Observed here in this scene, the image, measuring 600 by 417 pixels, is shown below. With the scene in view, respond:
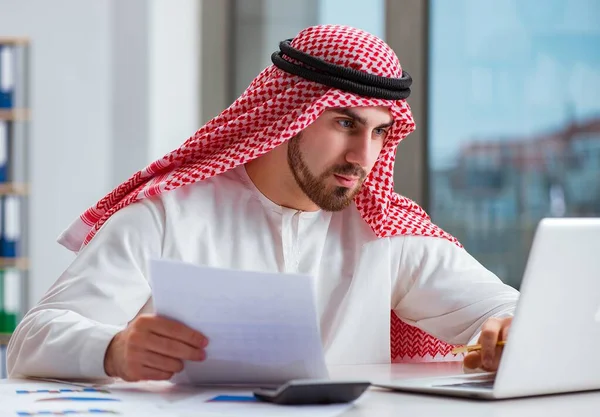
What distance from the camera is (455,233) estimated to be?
441cm

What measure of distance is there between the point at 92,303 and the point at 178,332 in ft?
1.70

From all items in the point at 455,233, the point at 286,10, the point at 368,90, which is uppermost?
the point at 286,10

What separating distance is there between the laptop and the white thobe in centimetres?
67

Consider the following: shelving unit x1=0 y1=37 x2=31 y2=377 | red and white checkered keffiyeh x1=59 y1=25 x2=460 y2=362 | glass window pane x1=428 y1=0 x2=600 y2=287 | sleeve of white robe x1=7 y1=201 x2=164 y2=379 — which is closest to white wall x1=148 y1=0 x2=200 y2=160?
shelving unit x1=0 y1=37 x2=31 y2=377

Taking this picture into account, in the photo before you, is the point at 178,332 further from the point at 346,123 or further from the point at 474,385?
the point at 346,123

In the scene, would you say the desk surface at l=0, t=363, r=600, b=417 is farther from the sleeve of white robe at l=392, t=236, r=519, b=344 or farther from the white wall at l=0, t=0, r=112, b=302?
the white wall at l=0, t=0, r=112, b=302

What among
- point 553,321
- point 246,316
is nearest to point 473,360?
point 553,321

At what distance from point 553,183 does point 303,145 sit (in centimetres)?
→ 226

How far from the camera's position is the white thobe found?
74.6 inches

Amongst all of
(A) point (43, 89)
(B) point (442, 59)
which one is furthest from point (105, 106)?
(B) point (442, 59)

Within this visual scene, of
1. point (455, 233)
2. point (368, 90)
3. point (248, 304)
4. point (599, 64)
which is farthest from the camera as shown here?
point (455, 233)

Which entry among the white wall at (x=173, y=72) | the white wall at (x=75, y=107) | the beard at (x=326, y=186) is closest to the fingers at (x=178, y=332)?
the beard at (x=326, y=186)

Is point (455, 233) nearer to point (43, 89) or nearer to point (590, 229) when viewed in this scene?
point (43, 89)

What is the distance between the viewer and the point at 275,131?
6.88ft
